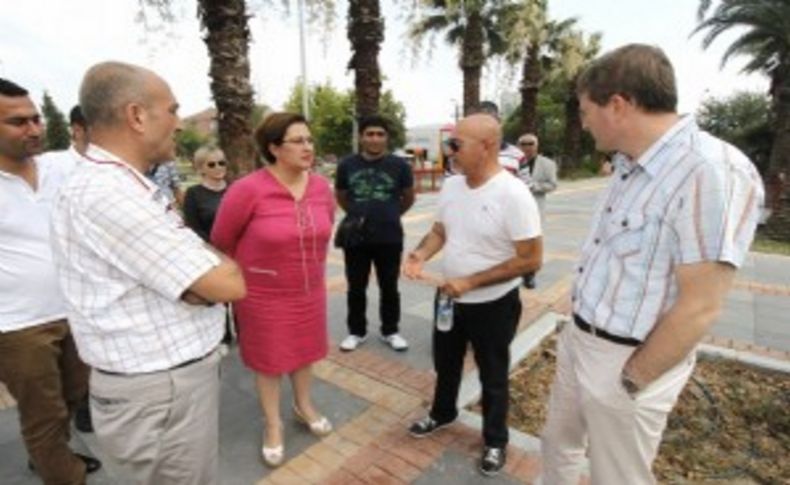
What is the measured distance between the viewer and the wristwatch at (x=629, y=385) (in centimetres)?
183

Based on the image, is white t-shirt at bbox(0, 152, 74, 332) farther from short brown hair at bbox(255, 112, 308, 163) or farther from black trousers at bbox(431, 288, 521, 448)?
black trousers at bbox(431, 288, 521, 448)

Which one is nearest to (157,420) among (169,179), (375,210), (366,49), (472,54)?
(375,210)

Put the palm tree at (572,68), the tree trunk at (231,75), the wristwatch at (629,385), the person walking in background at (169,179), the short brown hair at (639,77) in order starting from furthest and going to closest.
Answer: the palm tree at (572,68)
the person walking in background at (169,179)
the tree trunk at (231,75)
the wristwatch at (629,385)
the short brown hair at (639,77)

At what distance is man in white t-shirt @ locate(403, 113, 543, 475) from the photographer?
274cm

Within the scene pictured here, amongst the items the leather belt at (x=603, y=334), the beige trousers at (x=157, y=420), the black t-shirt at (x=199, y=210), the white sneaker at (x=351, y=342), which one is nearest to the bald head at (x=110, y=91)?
the beige trousers at (x=157, y=420)

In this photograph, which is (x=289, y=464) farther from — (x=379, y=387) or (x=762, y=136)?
(x=762, y=136)

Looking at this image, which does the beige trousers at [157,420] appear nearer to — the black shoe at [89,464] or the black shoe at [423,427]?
the black shoe at [89,464]

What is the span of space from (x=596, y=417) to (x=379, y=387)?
2186 mm

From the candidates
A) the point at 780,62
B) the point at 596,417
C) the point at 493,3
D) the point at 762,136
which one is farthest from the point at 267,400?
the point at 762,136

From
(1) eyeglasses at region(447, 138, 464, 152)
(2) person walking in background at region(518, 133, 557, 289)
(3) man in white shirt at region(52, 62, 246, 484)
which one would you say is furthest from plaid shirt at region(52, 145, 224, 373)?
(2) person walking in background at region(518, 133, 557, 289)

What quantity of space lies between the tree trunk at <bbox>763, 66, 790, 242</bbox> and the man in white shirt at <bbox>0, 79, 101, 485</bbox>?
50.1 ft

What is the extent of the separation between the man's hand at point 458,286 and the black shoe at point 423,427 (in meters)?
0.99

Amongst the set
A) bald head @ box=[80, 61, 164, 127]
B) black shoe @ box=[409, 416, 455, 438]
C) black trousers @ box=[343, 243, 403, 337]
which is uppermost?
bald head @ box=[80, 61, 164, 127]

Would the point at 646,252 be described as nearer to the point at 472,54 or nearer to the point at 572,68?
the point at 472,54
